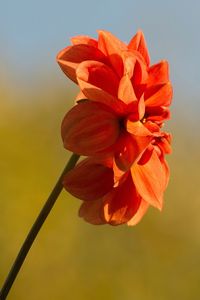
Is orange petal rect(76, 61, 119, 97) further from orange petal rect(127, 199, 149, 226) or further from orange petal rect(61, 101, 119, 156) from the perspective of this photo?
orange petal rect(127, 199, 149, 226)

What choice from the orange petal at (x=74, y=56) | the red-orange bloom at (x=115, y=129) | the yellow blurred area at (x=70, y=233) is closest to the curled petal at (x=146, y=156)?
the red-orange bloom at (x=115, y=129)

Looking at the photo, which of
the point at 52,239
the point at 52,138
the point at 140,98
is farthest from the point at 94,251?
the point at 140,98

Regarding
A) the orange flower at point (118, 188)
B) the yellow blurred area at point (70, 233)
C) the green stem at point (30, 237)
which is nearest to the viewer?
the green stem at point (30, 237)

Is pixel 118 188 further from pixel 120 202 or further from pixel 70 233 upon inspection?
pixel 70 233

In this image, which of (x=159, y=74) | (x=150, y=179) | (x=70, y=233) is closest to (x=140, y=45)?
(x=159, y=74)

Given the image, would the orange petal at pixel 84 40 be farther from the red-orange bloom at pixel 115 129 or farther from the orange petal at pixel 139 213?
the orange petal at pixel 139 213

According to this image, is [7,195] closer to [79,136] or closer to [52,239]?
[52,239]
